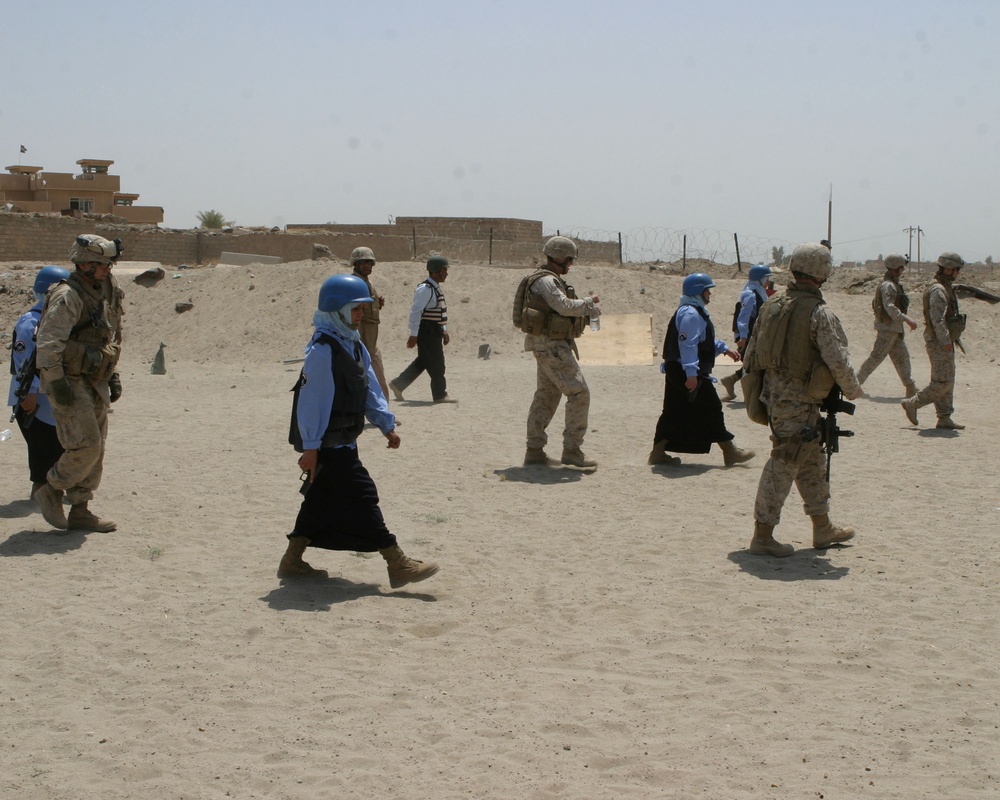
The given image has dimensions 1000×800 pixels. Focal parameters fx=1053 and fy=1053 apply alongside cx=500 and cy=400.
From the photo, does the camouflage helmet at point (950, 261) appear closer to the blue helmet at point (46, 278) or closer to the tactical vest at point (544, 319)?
the tactical vest at point (544, 319)

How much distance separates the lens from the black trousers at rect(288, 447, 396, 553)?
5770 millimetres

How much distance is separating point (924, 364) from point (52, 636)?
677 inches

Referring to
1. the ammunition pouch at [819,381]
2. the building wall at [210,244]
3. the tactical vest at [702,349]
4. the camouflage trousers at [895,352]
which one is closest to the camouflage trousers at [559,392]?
the tactical vest at [702,349]

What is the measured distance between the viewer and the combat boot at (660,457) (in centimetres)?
945

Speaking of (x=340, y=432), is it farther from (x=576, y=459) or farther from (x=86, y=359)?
(x=576, y=459)

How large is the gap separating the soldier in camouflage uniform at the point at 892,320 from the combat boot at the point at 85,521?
29.9ft

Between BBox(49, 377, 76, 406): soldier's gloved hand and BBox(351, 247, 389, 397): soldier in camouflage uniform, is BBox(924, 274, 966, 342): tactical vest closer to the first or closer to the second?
BBox(351, 247, 389, 397): soldier in camouflage uniform

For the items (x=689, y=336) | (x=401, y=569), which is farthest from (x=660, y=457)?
(x=401, y=569)

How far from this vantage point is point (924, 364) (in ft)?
62.8

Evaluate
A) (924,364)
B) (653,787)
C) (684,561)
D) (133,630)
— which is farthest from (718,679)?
(924,364)

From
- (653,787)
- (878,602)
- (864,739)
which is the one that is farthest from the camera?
(878,602)

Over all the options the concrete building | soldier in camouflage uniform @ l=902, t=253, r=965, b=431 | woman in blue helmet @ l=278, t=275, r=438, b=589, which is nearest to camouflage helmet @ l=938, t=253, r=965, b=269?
soldier in camouflage uniform @ l=902, t=253, r=965, b=431

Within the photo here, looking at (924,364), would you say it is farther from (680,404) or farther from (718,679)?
(718,679)

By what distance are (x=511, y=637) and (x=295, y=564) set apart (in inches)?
60.1
